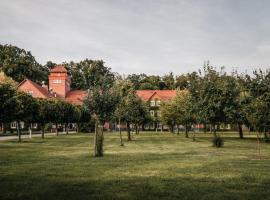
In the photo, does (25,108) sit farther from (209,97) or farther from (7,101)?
(209,97)

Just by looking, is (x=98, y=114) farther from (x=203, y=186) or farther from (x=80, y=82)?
(x=80, y=82)

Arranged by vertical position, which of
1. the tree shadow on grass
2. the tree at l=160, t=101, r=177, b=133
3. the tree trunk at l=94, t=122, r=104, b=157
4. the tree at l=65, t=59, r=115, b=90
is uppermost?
the tree at l=65, t=59, r=115, b=90

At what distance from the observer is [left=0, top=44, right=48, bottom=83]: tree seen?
102m

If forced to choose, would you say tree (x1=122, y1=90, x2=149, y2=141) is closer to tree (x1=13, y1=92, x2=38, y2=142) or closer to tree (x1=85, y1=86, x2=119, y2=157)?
tree (x1=13, y1=92, x2=38, y2=142)

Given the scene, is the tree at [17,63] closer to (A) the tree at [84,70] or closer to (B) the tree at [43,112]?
(A) the tree at [84,70]

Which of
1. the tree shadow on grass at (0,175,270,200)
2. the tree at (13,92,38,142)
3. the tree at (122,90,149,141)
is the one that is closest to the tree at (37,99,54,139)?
the tree at (13,92,38,142)

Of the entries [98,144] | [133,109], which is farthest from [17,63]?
[98,144]

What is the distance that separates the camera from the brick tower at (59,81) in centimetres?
12012

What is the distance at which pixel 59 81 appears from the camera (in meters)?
121

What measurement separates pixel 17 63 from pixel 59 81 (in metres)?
18.7

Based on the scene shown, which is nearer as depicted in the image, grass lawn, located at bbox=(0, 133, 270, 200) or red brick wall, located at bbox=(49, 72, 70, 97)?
grass lawn, located at bbox=(0, 133, 270, 200)

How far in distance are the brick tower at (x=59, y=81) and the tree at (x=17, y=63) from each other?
551cm

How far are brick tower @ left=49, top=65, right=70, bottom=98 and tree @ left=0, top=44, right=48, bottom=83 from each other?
18.1 ft

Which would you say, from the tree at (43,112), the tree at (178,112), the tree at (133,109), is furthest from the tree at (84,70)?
the tree at (133,109)
